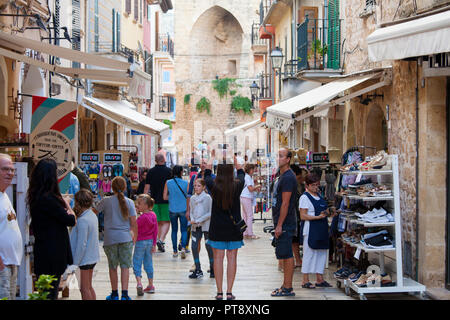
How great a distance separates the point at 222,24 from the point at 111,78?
45.4 metres

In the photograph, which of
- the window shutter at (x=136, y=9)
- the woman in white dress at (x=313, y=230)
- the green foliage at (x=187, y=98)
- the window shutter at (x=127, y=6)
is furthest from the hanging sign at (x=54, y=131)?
the green foliage at (x=187, y=98)

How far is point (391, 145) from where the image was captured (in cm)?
1001

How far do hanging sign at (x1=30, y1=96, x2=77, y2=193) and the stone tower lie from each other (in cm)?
4093

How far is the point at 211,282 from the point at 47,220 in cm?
372

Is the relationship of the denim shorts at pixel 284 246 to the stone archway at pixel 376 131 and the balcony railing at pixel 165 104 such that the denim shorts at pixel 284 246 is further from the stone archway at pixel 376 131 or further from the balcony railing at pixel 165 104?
the balcony railing at pixel 165 104

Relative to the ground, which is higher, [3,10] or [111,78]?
[3,10]

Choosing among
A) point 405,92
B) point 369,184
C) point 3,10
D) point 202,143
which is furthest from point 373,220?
point 202,143

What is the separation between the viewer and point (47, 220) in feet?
19.7

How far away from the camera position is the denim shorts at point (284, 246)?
812cm

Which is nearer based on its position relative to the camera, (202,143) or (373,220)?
(373,220)

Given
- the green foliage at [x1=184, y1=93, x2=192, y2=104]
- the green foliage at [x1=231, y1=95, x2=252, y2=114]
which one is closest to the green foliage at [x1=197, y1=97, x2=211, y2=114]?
the green foliage at [x1=184, y1=93, x2=192, y2=104]

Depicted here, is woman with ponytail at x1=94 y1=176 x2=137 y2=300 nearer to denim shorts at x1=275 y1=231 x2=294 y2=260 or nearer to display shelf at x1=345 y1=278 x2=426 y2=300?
denim shorts at x1=275 y1=231 x2=294 y2=260

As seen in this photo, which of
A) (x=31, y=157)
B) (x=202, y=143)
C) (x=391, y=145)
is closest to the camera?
(x=31, y=157)

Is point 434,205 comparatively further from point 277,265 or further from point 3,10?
point 3,10
